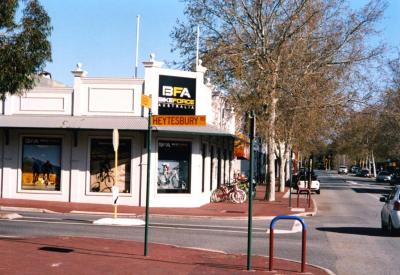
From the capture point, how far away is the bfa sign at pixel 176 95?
26.5 meters

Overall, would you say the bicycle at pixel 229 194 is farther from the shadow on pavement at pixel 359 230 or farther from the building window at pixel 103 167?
the shadow on pavement at pixel 359 230

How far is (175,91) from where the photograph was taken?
1051 inches

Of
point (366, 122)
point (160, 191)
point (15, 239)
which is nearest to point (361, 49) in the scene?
point (366, 122)

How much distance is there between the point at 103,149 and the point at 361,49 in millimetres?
15914

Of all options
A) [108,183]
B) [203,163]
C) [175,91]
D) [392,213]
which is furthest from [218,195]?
[392,213]

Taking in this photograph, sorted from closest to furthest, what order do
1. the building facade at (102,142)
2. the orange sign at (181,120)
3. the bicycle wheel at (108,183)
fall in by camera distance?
the orange sign at (181,120) → the building facade at (102,142) → the bicycle wheel at (108,183)

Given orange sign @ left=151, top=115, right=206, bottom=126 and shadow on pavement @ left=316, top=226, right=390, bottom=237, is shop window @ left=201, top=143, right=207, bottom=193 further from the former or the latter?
orange sign @ left=151, top=115, right=206, bottom=126

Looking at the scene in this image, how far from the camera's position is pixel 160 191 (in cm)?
2664

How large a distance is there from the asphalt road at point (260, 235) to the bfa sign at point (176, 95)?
19.1 feet

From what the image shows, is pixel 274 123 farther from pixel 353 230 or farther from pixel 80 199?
pixel 353 230

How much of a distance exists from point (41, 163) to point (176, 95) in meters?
6.82

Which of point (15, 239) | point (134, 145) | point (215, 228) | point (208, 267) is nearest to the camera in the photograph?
point (208, 267)

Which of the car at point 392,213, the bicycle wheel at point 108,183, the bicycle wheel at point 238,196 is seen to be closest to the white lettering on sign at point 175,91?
the bicycle wheel at point 108,183

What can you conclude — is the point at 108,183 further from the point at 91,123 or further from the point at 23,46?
the point at 23,46
